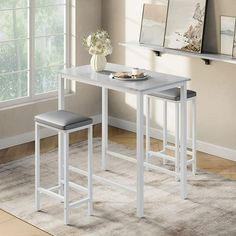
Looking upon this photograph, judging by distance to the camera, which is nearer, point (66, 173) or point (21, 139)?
point (66, 173)

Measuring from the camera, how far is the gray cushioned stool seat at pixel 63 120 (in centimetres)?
554

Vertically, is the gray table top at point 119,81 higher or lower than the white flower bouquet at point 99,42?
lower

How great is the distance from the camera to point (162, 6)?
7438 mm

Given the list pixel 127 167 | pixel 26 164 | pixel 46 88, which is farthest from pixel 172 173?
pixel 46 88

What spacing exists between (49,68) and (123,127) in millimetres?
1096

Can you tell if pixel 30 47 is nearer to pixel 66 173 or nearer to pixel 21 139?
pixel 21 139

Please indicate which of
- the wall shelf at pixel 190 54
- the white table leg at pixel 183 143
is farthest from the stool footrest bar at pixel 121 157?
the wall shelf at pixel 190 54

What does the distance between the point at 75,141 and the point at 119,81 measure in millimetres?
1955

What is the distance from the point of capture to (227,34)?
272 inches

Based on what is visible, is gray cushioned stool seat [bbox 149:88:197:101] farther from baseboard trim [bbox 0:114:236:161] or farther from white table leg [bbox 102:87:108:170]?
baseboard trim [bbox 0:114:236:161]

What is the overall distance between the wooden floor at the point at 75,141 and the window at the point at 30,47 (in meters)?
0.52

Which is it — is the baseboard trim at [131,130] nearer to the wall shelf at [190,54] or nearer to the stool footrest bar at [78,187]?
the wall shelf at [190,54]

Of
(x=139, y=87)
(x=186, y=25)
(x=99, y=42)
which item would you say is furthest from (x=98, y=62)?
(x=186, y=25)

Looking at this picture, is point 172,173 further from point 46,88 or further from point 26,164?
point 46,88
